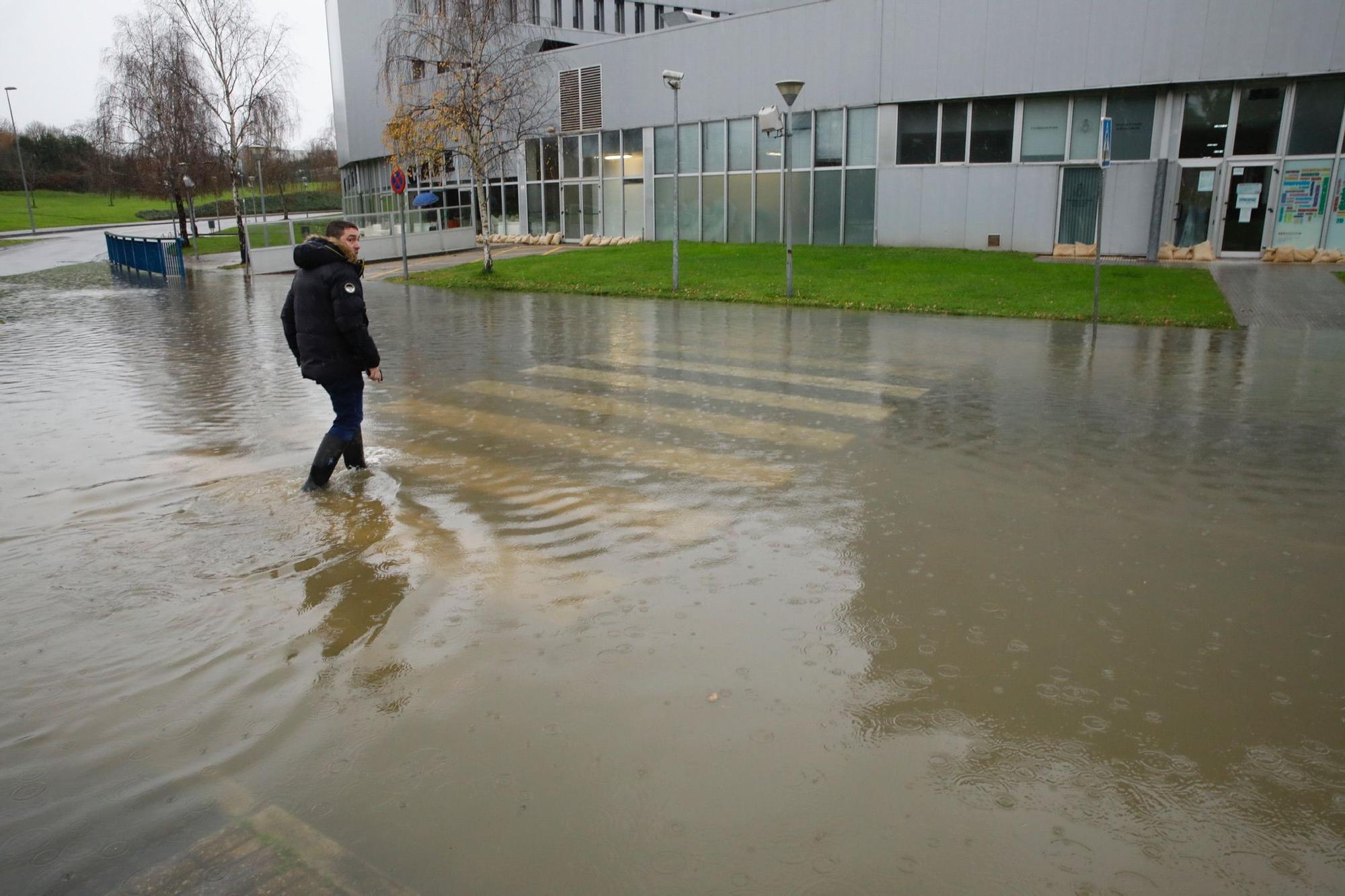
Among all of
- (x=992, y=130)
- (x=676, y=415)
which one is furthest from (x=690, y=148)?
(x=676, y=415)

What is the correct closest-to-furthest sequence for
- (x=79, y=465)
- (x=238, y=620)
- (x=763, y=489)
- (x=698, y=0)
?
(x=238, y=620) → (x=763, y=489) → (x=79, y=465) → (x=698, y=0)

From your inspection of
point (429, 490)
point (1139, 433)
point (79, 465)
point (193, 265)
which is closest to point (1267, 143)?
point (1139, 433)

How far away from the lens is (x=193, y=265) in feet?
123

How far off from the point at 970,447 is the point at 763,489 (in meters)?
2.15

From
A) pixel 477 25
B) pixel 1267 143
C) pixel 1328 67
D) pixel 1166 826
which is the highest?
pixel 477 25

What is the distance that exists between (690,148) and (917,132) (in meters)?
8.73

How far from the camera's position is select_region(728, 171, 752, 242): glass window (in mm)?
31922

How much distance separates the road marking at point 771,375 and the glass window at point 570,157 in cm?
2665

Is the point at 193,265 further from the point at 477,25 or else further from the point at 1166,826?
the point at 1166,826

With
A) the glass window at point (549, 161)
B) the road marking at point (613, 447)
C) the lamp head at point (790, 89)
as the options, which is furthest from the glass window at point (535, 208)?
the road marking at point (613, 447)

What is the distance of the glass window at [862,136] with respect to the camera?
2850 centimetres

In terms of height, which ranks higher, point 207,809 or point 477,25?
point 477,25

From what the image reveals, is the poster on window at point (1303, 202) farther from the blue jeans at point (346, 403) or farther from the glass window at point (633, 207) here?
the blue jeans at point (346, 403)

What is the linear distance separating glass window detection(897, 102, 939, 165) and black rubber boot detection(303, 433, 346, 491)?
2392cm
